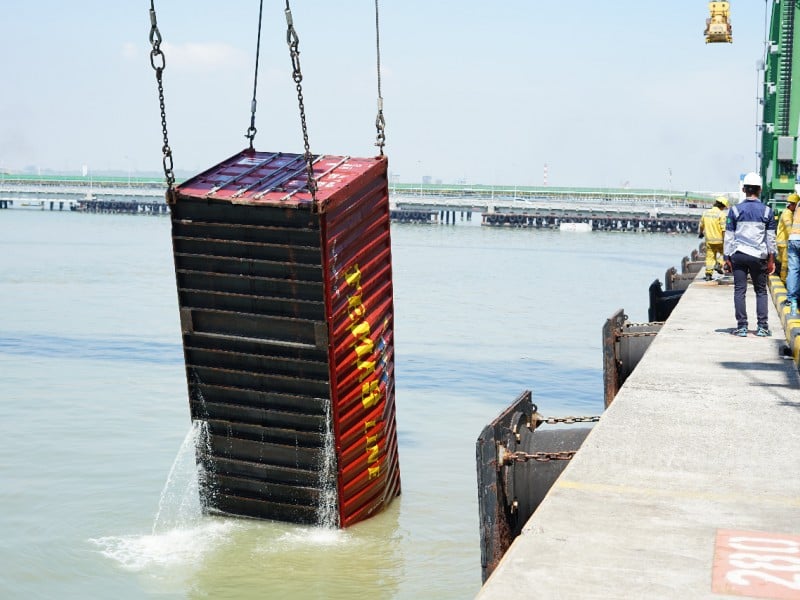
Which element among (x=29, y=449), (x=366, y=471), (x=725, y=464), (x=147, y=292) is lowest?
(x=147, y=292)

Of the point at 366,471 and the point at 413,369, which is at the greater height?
the point at 366,471

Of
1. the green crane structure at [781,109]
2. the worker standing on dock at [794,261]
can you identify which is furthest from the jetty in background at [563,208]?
the worker standing on dock at [794,261]

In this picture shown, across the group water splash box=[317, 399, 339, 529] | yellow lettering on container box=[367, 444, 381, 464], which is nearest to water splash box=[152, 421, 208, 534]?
water splash box=[317, 399, 339, 529]

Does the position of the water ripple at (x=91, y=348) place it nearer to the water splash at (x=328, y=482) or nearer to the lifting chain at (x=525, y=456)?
the water splash at (x=328, y=482)

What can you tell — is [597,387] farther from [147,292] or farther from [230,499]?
[147,292]

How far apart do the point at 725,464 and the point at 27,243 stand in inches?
3789

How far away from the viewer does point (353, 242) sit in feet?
41.5

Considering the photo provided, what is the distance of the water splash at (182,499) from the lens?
1366cm

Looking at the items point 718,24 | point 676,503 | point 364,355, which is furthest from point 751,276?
point 718,24

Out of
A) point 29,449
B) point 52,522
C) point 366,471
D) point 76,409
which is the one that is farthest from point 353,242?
point 76,409

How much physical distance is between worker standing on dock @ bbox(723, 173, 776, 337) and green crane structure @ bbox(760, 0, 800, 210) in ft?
63.0

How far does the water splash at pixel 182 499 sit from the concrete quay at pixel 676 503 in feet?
17.8

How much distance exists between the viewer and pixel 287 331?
41.1 feet

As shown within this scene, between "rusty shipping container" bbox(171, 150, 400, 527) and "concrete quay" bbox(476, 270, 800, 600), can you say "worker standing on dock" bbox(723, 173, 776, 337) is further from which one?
"rusty shipping container" bbox(171, 150, 400, 527)
